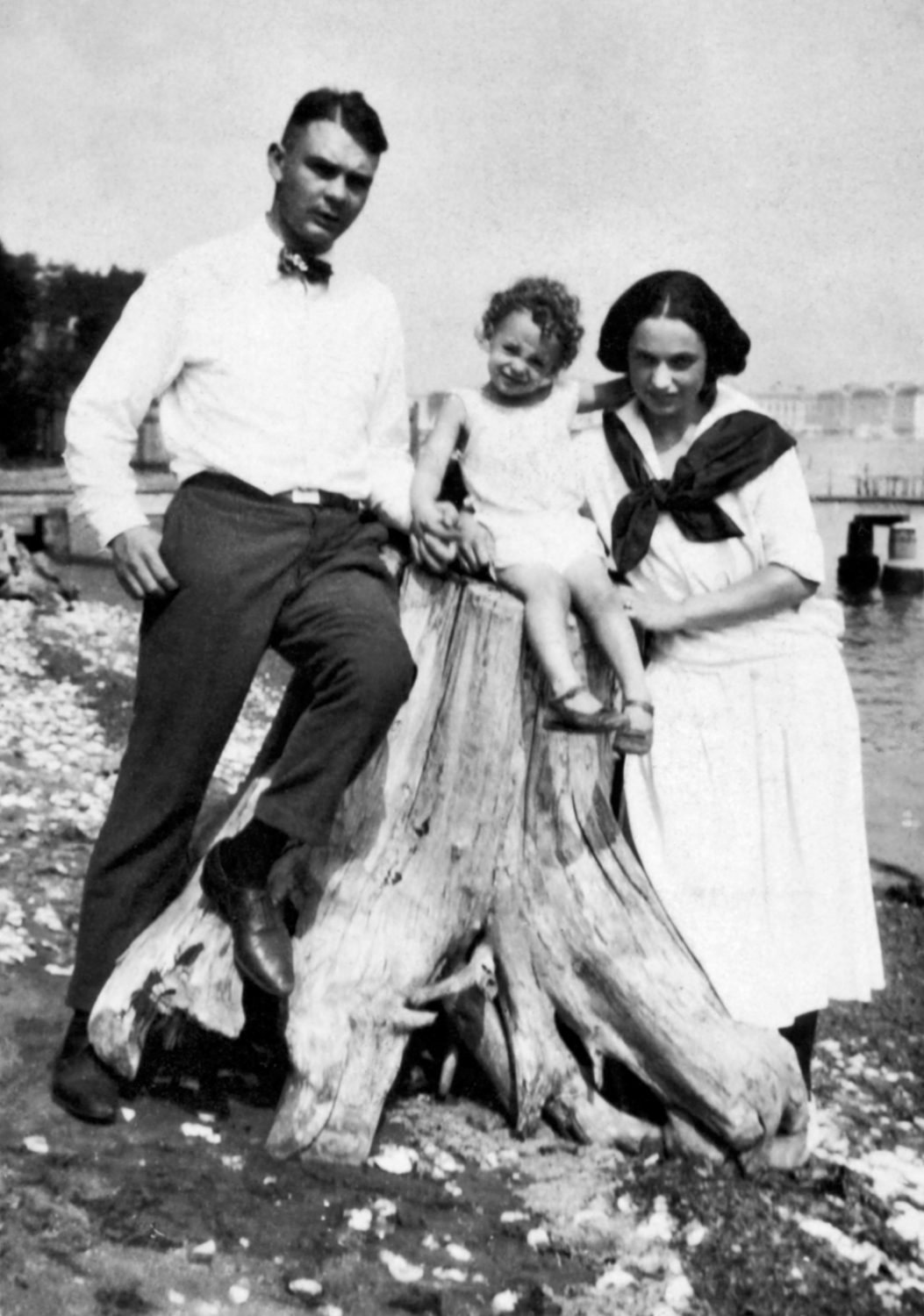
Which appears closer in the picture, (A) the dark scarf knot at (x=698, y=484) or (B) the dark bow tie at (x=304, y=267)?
(B) the dark bow tie at (x=304, y=267)

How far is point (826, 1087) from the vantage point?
6.62 meters

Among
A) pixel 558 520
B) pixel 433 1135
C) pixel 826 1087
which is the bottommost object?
pixel 826 1087

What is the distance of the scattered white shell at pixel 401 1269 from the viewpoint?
14.0 feet

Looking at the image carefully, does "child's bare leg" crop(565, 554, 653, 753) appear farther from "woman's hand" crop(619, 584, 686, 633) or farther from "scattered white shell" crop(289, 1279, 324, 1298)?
"scattered white shell" crop(289, 1279, 324, 1298)

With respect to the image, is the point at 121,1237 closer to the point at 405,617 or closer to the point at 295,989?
the point at 295,989

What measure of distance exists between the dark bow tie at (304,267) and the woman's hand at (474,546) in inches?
40.1

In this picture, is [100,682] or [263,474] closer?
[263,474]

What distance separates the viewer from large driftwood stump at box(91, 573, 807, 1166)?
5.02 meters

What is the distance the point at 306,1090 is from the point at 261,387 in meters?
2.44

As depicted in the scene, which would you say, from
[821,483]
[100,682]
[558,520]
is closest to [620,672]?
[558,520]

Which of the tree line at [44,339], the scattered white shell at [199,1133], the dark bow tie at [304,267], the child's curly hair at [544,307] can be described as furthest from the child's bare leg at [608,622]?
the tree line at [44,339]

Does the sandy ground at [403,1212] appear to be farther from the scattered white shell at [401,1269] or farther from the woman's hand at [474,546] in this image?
the woman's hand at [474,546]

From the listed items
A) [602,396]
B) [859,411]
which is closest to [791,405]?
[859,411]

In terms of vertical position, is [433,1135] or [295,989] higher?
[295,989]
